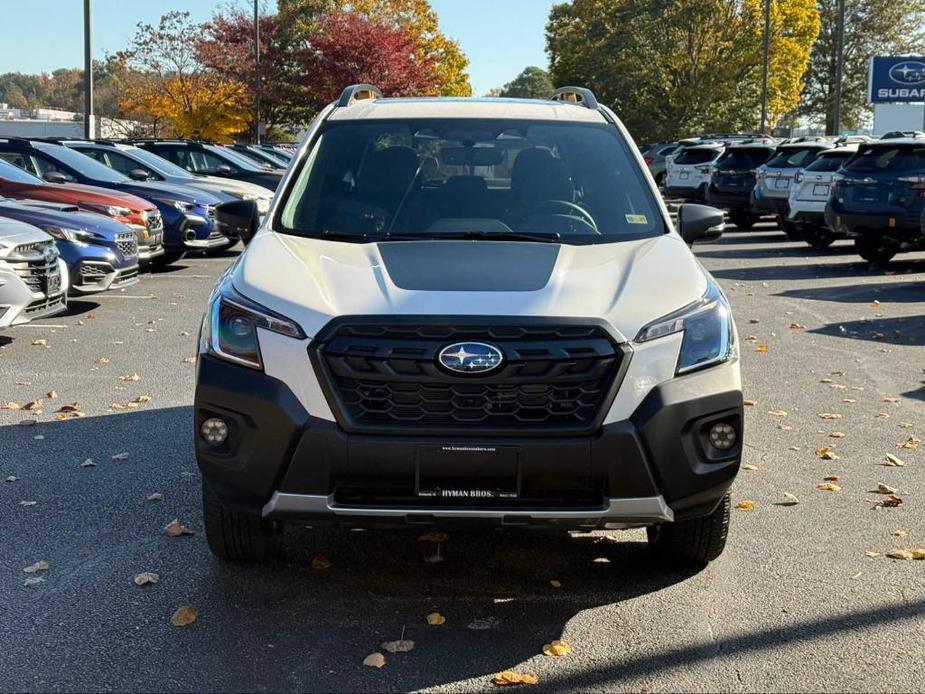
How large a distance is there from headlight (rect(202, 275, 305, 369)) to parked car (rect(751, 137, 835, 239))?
18915 millimetres

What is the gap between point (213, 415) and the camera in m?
4.39

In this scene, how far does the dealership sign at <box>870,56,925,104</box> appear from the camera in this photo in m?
52.4

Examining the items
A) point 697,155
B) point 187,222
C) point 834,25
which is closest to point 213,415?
point 187,222

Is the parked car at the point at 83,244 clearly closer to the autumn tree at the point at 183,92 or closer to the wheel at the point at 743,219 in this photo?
the wheel at the point at 743,219

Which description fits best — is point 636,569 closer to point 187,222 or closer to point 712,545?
point 712,545

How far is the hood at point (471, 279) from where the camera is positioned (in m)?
4.30

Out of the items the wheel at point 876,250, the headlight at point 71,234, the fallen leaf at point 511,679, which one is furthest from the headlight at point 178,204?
the fallen leaf at point 511,679

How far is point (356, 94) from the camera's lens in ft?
21.8

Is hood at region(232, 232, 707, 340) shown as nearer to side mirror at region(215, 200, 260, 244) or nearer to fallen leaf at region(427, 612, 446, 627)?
side mirror at region(215, 200, 260, 244)

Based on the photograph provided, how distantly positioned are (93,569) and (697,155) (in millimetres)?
27779

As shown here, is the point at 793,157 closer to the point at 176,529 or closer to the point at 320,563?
the point at 176,529

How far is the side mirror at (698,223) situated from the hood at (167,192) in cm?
1185

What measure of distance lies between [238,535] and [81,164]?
1290 centimetres

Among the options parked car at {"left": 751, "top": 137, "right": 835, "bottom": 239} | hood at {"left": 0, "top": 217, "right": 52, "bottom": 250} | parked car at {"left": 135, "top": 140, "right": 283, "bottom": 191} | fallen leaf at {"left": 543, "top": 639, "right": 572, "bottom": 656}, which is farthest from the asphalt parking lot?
parked car at {"left": 751, "top": 137, "right": 835, "bottom": 239}
